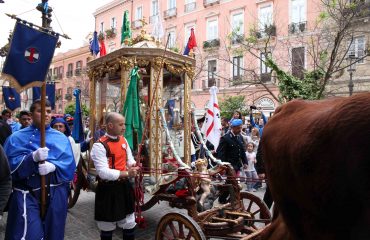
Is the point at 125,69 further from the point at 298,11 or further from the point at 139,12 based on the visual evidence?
the point at 139,12

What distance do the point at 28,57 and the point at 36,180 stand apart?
3.93 feet

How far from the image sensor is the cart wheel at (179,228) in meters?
4.03

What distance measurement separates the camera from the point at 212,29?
2919cm

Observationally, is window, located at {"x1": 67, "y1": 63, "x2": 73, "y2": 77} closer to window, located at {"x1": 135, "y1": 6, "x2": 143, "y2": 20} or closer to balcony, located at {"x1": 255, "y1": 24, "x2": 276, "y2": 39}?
window, located at {"x1": 135, "y1": 6, "x2": 143, "y2": 20}

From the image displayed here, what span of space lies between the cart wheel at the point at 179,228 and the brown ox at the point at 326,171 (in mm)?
2043

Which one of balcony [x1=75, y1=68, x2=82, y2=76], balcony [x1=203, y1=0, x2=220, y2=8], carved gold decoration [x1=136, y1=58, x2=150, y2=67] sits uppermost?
balcony [x1=203, y1=0, x2=220, y2=8]

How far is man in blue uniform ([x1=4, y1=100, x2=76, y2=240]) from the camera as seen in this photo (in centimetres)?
335

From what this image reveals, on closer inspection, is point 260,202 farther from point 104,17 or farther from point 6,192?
point 104,17

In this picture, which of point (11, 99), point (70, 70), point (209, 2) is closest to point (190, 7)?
point (209, 2)

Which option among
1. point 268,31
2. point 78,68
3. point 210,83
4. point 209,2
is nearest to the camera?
point 268,31

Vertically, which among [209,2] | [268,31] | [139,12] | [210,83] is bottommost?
[210,83]

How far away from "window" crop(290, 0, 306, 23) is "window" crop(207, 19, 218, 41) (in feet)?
21.3

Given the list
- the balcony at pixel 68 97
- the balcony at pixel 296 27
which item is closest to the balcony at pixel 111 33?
the balcony at pixel 68 97

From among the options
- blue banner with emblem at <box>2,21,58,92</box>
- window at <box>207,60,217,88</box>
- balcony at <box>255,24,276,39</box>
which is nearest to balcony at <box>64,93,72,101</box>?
window at <box>207,60,217,88</box>
